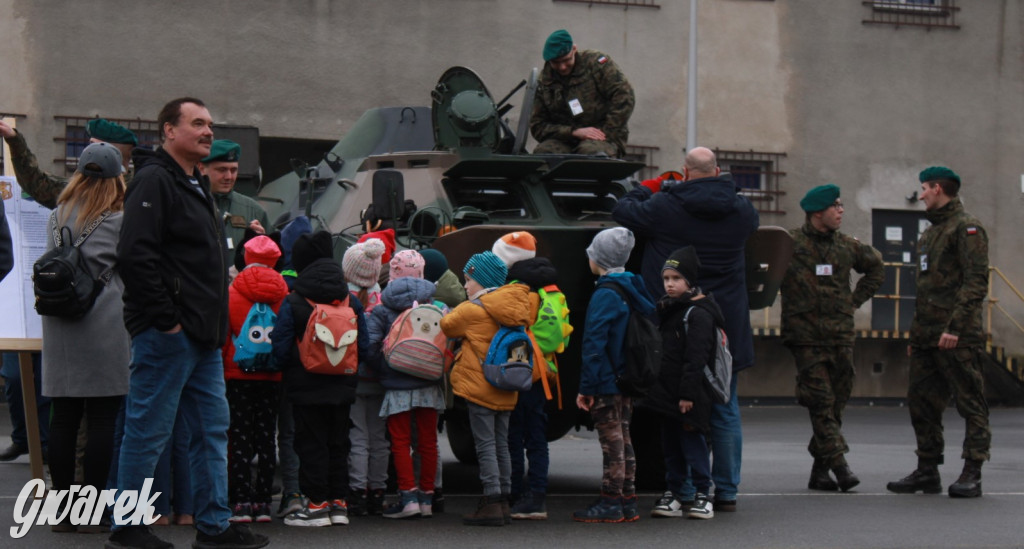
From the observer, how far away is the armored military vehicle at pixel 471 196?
28.5 feet

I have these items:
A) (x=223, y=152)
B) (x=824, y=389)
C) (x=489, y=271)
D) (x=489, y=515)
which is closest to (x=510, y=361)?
(x=489, y=271)

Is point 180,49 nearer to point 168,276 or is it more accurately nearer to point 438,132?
point 438,132

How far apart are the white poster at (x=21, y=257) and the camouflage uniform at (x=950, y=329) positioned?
553 cm

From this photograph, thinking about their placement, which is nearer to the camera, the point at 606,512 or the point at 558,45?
the point at 606,512

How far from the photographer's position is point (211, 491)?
6.32m

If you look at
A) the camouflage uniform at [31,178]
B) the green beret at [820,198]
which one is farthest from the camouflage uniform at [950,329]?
the camouflage uniform at [31,178]

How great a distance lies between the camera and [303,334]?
7629mm

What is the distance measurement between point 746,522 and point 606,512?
778 mm

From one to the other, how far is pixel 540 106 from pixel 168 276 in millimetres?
5370

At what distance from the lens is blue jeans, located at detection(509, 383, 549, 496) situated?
26.7 ft

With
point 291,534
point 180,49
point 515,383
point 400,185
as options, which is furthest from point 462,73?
point 180,49

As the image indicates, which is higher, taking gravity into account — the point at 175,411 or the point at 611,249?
the point at 611,249

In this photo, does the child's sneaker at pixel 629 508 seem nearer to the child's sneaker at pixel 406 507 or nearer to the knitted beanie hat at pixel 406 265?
the child's sneaker at pixel 406 507

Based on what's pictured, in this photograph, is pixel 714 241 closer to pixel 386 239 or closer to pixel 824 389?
pixel 824 389
